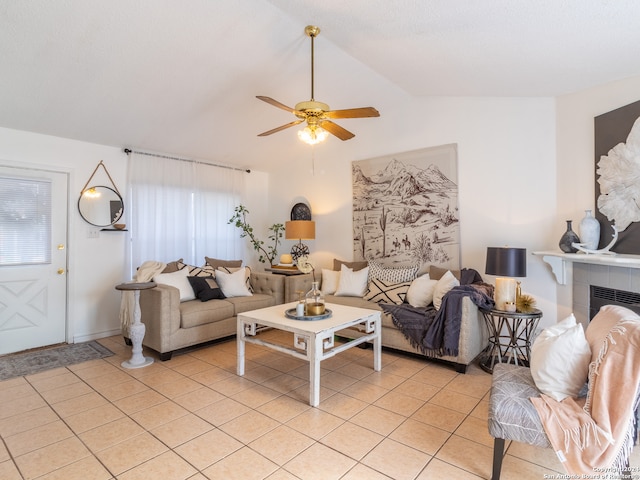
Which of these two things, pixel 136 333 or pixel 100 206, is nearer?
pixel 136 333

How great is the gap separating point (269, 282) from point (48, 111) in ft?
9.74

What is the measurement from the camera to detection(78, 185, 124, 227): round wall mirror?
412cm

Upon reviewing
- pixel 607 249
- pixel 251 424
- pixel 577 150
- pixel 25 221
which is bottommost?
pixel 251 424

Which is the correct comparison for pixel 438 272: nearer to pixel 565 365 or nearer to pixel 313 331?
pixel 313 331

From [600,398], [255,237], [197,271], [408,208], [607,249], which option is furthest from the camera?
[255,237]

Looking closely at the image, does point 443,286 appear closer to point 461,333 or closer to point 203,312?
point 461,333

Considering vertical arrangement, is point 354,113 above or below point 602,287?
above

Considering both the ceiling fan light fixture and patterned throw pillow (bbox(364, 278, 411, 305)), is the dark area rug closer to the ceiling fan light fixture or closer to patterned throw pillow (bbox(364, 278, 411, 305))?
patterned throw pillow (bbox(364, 278, 411, 305))

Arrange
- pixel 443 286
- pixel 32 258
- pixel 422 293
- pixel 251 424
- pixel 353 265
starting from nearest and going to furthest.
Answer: pixel 251 424
pixel 443 286
pixel 422 293
pixel 32 258
pixel 353 265

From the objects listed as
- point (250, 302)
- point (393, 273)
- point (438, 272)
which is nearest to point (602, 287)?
point (438, 272)

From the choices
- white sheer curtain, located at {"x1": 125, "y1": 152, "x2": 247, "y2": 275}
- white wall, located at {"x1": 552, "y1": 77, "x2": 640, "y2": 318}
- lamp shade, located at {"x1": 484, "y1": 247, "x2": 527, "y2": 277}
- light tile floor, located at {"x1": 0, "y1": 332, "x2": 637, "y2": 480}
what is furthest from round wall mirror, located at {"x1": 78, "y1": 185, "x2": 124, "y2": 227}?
white wall, located at {"x1": 552, "y1": 77, "x2": 640, "y2": 318}

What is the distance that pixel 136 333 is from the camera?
3416 mm

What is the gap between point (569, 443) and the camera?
5.16 feet

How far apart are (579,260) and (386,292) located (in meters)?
1.81
